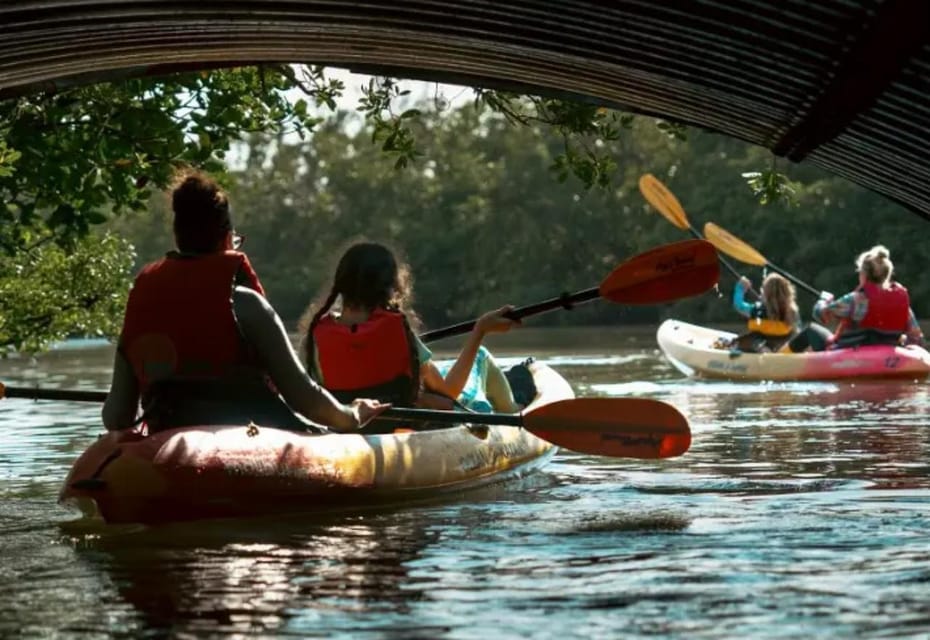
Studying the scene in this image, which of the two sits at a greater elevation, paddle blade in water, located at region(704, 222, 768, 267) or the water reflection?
paddle blade in water, located at region(704, 222, 768, 267)

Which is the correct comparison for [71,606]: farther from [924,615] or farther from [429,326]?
[429,326]

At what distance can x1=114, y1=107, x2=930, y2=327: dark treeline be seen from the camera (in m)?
47.0

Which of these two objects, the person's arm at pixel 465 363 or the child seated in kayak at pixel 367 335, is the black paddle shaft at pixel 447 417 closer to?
the child seated in kayak at pixel 367 335

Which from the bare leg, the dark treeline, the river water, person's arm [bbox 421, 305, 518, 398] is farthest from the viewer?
the dark treeline

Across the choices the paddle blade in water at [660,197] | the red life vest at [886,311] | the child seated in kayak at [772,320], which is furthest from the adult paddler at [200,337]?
the child seated in kayak at [772,320]

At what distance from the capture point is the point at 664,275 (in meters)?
9.81

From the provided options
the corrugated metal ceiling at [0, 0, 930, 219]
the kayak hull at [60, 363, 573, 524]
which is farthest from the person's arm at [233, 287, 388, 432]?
the corrugated metal ceiling at [0, 0, 930, 219]

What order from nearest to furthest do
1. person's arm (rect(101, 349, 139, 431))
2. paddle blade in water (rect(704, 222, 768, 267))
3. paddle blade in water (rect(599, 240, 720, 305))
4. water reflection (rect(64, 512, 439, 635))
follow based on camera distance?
water reflection (rect(64, 512, 439, 635)), person's arm (rect(101, 349, 139, 431)), paddle blade in water (rect(599, 240, 720, 305)), paddle blade in water (rect(704, 222, 768, 267))

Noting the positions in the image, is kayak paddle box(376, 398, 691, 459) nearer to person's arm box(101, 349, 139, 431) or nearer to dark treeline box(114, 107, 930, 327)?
person's arm box(101, 349, 139, 431)

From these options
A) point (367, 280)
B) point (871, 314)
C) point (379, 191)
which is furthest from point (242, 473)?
point (379, 191)

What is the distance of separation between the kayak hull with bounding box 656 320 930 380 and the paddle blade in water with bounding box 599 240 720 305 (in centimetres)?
904

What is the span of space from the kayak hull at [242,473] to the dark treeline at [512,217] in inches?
1389

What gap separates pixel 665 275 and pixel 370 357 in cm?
160

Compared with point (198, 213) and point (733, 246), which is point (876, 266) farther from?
point (198, 213)
